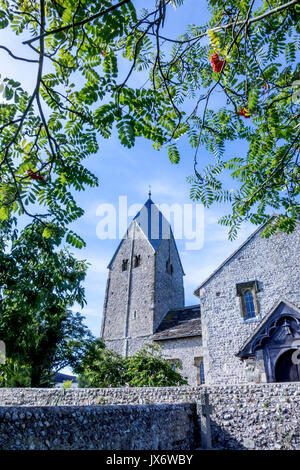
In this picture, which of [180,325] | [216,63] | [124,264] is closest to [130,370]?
[180,325]

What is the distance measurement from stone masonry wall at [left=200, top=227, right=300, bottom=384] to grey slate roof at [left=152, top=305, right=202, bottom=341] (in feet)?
13.0

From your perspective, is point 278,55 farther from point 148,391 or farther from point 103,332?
point 103,332

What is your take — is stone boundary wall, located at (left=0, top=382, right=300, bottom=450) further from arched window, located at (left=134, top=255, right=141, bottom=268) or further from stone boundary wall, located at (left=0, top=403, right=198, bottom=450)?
arched window, located at (left=134, top=255, right=141, bottom=268)

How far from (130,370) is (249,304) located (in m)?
6.75

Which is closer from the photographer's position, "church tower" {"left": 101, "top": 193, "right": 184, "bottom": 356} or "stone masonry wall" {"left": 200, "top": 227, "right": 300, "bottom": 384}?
"stone masonry wall" {"left": 200, "top": 227, "right": 300, "bottom": 384}

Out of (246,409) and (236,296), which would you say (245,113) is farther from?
(236,296)

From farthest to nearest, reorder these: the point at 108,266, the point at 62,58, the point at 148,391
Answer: the point at 108,266
the point at 148,391
the point at 62,58

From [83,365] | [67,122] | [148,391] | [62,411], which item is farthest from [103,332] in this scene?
[67,122]

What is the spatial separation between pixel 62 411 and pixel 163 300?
2303cm

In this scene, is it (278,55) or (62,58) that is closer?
(62,58)

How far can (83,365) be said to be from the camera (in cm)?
1628

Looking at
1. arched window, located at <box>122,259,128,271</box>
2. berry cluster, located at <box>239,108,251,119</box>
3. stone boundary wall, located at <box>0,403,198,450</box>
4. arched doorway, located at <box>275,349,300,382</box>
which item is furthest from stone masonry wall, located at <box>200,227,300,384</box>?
arched window, located at <box>122,259,128,271</box>

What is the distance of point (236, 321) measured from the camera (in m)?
15.1

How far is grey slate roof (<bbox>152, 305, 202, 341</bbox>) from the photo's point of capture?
20266 mm
